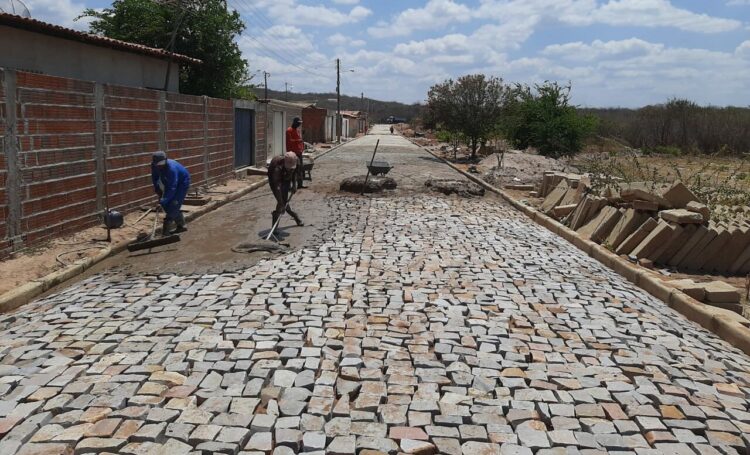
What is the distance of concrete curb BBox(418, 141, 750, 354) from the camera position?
18.7 feet

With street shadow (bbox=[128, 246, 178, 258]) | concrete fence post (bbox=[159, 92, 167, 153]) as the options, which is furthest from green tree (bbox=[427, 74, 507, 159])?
street shadow (bbox=[128, 246, 178, 258])

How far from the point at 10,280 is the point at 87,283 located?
2.53 feet

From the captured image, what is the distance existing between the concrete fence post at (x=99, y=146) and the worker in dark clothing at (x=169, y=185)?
0.99 meters

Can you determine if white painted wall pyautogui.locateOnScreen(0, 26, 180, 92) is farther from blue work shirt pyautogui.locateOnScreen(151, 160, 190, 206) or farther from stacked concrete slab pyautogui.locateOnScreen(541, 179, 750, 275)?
stacked concrete slab pyautogui.locateOnScreen(541, 179, 750, 275)

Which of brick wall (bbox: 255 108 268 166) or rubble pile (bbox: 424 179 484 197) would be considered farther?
brick wall (bbox: 255 108 268 166)

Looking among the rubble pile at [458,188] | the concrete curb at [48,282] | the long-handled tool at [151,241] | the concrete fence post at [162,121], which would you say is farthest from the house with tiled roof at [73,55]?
the rubble pile at [458,188]

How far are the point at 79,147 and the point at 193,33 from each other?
47.9 feet

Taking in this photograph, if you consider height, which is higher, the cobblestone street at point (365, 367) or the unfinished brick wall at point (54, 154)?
the unfinished brick wall at point (54, 154)

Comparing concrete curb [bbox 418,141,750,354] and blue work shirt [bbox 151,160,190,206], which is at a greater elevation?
blue work shirt [bbox 151,160,190,206]

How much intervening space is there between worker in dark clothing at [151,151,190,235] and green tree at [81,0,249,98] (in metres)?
13.4

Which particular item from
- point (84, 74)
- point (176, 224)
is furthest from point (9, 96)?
point (84, 74)

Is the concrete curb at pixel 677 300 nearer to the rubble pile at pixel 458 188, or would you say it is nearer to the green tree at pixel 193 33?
the rubble pile at pixel 458 188

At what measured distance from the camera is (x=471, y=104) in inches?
1065

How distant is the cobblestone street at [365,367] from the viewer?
3.55 meters
